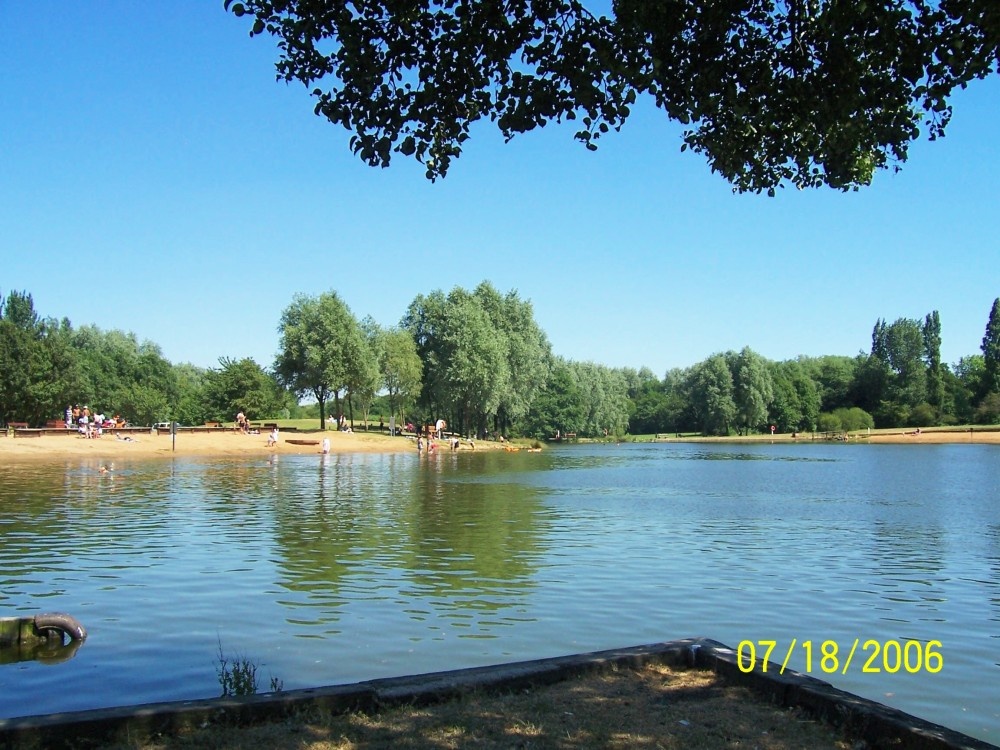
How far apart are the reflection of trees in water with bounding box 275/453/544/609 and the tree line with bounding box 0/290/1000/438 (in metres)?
45.0

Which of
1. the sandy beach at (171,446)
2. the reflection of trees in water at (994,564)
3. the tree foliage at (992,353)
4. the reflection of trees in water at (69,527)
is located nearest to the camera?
the reflection of trees in water at (994,564)

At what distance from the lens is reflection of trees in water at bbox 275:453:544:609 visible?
523 inches

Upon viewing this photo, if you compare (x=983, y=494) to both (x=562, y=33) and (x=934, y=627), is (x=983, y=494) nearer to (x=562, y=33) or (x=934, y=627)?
(x=934, y=627)

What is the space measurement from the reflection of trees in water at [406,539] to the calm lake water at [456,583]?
9cm

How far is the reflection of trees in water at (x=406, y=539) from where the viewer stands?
43.6ft

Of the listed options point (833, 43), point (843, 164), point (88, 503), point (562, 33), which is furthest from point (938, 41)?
point (88, 503)

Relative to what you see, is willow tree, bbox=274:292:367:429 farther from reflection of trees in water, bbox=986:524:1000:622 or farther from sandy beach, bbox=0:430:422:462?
reflection of trees in water, bbox=986:524:1000:622

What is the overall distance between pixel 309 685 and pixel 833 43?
794 cm

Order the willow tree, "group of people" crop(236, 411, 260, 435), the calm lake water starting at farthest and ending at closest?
the willow tree, "group of people" crop(236, 411, 260, 435), the calm lake water

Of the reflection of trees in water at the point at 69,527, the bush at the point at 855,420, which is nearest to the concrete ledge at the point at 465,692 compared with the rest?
the reflection of trees in water at the point at 69,527

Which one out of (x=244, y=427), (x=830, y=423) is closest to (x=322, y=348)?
(x=244, y=427)

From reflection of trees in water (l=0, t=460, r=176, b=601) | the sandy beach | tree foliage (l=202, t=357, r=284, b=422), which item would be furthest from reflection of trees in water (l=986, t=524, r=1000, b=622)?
tree foliage (l=202, t=357, r=284, b=422)

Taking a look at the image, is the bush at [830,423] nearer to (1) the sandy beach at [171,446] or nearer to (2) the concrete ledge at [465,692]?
(1) the sandy beach at [171,446]

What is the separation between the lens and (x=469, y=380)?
261 feet
